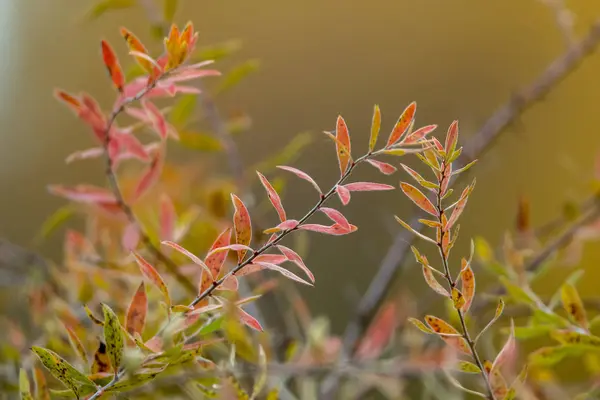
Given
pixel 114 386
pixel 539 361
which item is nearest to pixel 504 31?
pixel 539 361

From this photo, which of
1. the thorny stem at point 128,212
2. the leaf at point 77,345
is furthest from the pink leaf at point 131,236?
the leaf at point 77,345

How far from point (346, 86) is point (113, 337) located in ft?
1.85

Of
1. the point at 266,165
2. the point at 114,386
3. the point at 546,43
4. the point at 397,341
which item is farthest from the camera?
the point at 546,43

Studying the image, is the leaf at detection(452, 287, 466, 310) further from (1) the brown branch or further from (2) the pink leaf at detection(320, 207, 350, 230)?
(1) the brown branch

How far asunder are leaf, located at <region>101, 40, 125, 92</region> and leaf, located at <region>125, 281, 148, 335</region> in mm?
105

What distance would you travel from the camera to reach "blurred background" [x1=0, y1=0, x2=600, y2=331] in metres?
0.66

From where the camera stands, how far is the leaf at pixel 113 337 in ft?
0.67

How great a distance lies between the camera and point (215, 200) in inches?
17.3

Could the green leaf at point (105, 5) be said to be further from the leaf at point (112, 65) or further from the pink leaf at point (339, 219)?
the pink leaf at point (339, 219)

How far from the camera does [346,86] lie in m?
0.72

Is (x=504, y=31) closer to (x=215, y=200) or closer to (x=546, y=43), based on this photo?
(x=546, y=43)

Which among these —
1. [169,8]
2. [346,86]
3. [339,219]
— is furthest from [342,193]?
[346,86]

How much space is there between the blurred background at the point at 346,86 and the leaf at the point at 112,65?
36cm

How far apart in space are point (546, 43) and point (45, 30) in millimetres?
682
